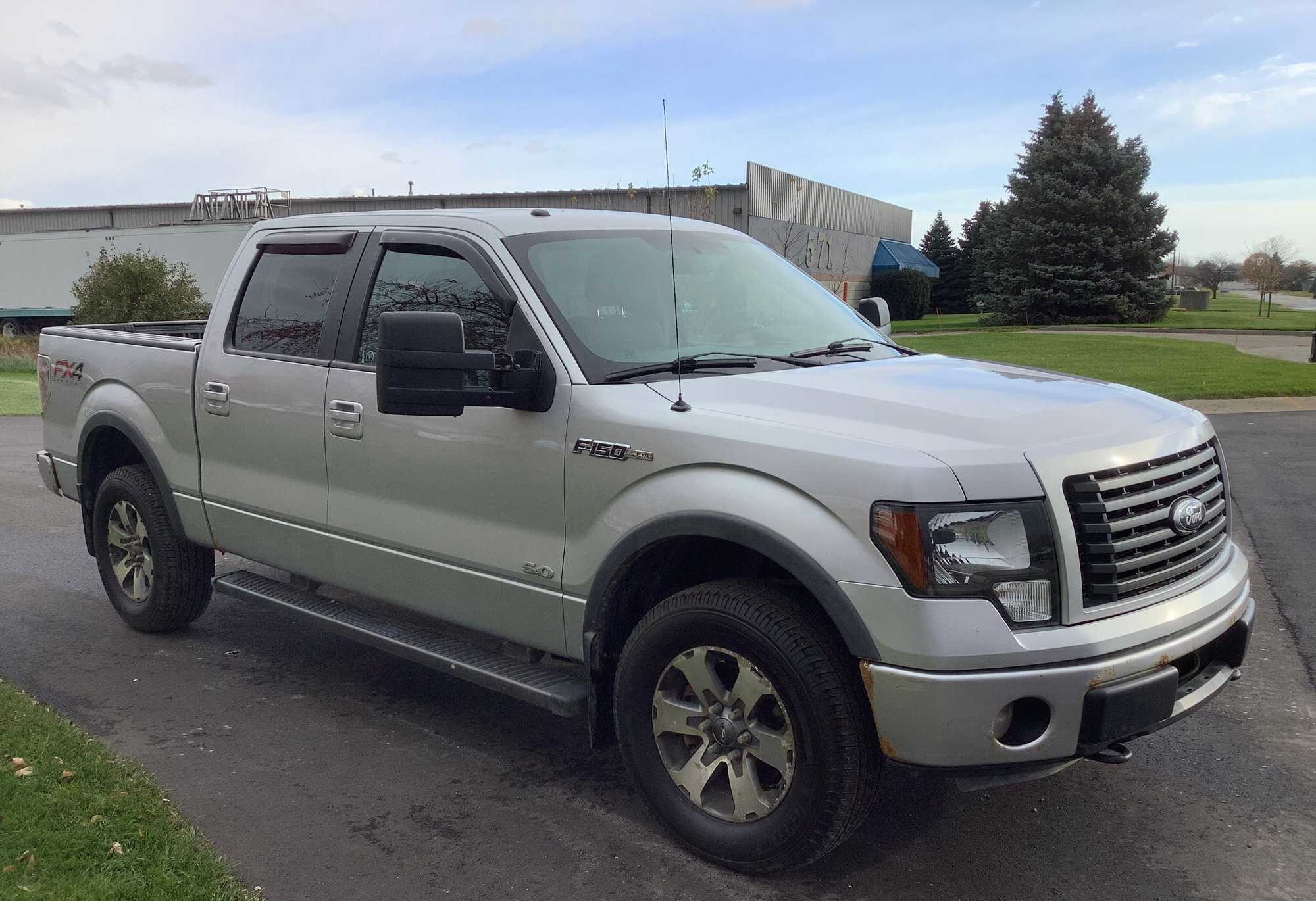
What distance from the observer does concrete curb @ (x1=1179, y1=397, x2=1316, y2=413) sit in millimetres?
14234

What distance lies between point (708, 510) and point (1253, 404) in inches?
539

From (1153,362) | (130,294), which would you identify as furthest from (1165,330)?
(130,294)

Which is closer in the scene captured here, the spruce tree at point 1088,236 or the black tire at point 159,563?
the black tire at point 159,563

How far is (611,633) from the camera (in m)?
3.79

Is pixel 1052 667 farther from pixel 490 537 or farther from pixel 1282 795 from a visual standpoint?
pixel 490 537

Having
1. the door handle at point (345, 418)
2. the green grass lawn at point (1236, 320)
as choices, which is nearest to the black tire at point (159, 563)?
the door handle at point (345, 418)

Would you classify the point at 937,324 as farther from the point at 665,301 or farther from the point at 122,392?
the point at 665,301

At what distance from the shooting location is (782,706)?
3252 millimetres

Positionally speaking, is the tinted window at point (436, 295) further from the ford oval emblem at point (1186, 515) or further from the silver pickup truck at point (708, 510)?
the ford oval emblem at point (1186, 515)

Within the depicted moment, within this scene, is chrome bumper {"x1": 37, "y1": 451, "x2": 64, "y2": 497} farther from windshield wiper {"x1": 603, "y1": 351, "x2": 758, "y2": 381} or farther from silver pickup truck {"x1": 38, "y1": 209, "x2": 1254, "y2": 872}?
windshield wiper {"x1": 603, "y1": 351, "x2": 758, "y2": 381}

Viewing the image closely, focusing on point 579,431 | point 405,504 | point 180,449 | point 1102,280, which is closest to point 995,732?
point 579,431

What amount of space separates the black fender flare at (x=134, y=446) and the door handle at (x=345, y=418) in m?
1.49

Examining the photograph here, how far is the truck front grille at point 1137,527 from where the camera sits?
3.10 metres

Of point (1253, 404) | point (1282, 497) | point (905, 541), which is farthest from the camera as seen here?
point (1253, 404)
